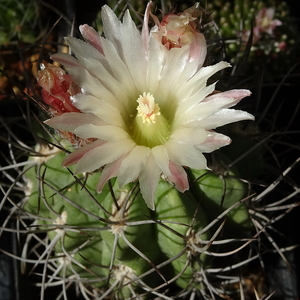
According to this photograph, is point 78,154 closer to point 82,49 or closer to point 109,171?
point 109,171

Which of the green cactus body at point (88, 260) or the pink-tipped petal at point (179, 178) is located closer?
the pink-tipped petal at point (179, 178)

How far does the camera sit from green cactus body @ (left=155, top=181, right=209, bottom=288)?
81 centimetres

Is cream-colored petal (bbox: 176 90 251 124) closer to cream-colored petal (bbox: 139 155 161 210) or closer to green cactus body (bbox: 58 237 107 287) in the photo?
cream-colored petal (bbox: 139 155 161 210)

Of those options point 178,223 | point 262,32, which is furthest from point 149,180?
point 262,32

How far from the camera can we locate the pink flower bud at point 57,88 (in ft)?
2.31

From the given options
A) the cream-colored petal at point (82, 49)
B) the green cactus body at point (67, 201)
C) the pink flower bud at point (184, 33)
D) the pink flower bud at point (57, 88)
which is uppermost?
the pink flower bud at point (184, 33)

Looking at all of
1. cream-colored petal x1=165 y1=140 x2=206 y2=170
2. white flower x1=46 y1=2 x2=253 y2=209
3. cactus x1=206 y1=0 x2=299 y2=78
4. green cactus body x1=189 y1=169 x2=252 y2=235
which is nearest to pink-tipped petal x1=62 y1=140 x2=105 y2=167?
white flower x1=46 y1=2 x2=253 y2=209

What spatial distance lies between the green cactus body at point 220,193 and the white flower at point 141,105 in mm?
139

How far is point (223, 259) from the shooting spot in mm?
1186

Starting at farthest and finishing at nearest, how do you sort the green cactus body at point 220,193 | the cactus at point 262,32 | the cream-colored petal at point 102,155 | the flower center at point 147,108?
1. the cactus at point 262,32
2. the green cactus body at point 220,193
3. the flower center at point 147,108
4. the cream-colored petal at point 102,155

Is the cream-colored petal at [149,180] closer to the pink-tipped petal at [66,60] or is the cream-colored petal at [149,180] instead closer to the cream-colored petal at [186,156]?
the cream-colored petal at [186,156]

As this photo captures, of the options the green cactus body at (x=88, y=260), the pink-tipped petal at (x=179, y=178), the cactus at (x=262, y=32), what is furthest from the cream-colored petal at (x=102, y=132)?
the cactus at (x=262, y=32)

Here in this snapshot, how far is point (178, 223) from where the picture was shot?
2.50ft

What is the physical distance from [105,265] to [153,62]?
465 mm
